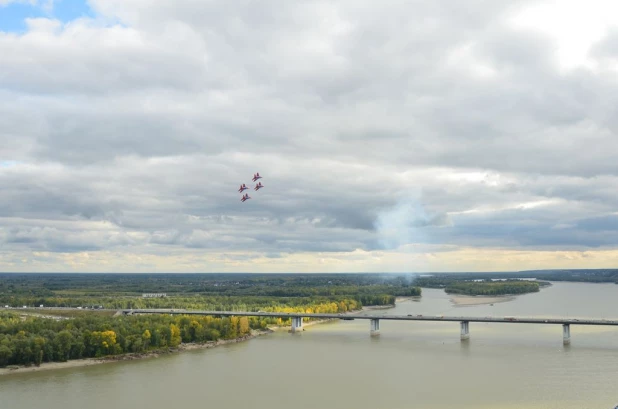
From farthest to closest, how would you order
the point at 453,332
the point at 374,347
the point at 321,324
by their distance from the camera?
the point at 321,324, the point at 453,332, the point at 374,347

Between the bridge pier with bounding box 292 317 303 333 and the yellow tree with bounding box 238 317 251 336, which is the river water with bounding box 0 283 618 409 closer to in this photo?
the yellow tree with bounding box 238 317 251 336

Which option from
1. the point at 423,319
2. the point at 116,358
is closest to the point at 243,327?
the point at 116,358

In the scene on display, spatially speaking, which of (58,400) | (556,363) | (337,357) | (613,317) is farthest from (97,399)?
(613,317)

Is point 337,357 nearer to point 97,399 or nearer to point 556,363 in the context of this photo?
point 556,363

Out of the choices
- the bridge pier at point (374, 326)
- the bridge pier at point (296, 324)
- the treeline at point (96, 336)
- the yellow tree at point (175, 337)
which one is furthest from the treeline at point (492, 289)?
the yellow tree at point (175, 337)

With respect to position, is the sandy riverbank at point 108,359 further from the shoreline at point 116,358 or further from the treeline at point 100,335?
the treeline at point 100,335

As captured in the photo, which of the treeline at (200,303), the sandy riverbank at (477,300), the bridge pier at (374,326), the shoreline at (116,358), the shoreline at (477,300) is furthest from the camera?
the sandy riverbank at (477,300)
